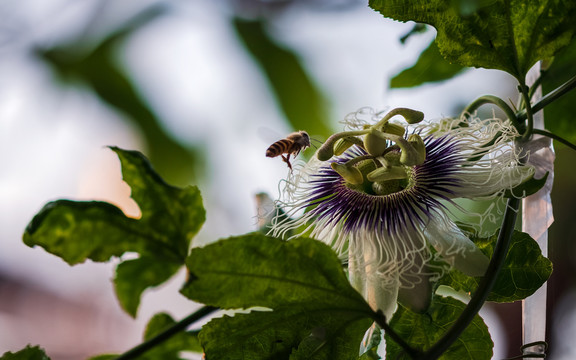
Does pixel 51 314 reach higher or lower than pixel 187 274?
higher

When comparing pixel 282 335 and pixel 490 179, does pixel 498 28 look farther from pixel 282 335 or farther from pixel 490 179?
pixel 282 335

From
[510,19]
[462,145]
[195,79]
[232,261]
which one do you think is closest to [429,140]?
[462,145]

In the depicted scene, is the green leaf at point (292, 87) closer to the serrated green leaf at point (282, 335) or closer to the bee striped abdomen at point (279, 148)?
the bee striped abdomen at point (279, 148)

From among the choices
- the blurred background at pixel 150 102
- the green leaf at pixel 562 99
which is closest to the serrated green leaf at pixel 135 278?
the green leaf at pixel 562 99

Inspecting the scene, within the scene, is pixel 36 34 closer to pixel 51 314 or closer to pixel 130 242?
pixel 51 314

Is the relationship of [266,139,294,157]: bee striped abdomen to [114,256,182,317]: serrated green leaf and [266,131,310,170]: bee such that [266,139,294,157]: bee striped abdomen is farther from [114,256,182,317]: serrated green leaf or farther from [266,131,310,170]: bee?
[114,256,182,317]: serrated green leaf

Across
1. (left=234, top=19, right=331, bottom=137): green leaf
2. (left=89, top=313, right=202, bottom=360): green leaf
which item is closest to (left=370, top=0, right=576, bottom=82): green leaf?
(left=89, top=313, right=202, bottom=360): green leaf
